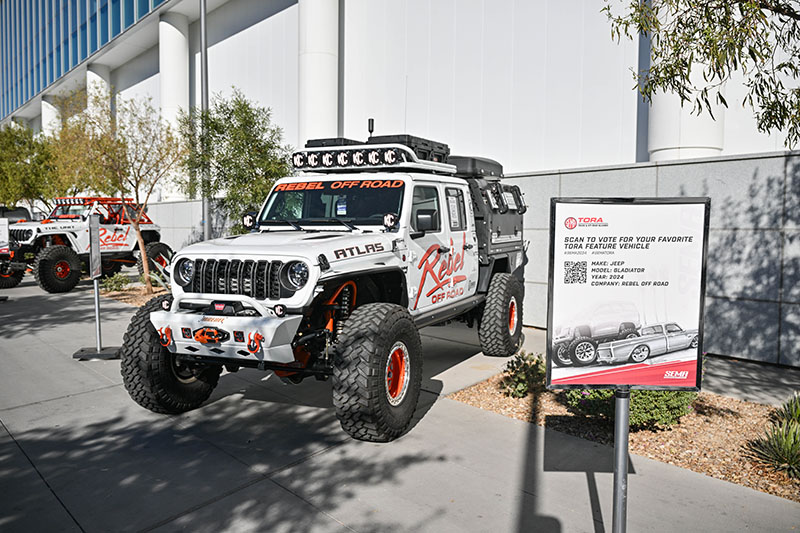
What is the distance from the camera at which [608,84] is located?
10305 millimetres

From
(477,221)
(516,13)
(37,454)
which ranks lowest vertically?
(37,454)

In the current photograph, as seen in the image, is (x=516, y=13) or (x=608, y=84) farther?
(x=516, y=13)

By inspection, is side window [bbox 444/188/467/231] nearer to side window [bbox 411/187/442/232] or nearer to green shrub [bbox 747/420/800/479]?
side window [bbox 411/187/442/232]

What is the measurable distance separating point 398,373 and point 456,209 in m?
2.54

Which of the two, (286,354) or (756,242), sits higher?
(756,242)

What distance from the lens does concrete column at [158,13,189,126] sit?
22188mm

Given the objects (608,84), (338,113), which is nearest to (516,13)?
(608,84)

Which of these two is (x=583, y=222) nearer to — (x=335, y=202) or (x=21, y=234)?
(x=335, y=202)

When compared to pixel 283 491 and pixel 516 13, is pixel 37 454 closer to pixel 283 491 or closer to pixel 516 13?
pixel 283 491

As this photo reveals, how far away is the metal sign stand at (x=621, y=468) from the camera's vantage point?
2891 millimetres

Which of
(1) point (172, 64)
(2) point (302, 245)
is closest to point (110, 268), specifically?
(1) point (172, 64)

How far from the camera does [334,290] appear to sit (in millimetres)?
5258

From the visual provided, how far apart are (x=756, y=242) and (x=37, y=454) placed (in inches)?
315

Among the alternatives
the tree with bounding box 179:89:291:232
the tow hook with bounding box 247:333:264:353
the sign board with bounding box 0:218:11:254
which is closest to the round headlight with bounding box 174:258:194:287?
the tow hook with bounding box 247:333:264:353
